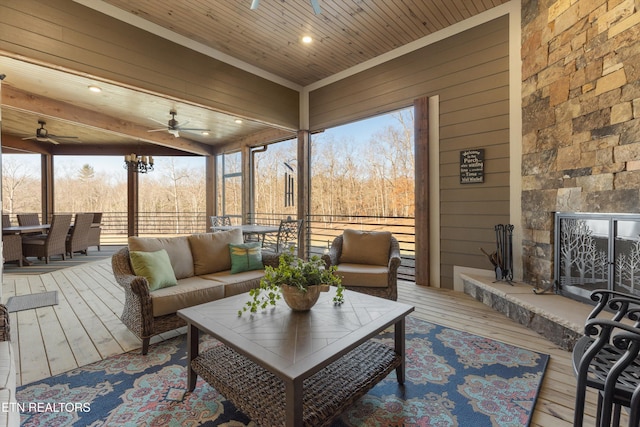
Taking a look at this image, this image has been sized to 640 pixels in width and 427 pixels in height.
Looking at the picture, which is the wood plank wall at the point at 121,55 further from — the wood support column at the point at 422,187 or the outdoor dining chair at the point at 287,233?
the wood support column at the point at 422,187

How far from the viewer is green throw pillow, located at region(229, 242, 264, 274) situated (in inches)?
127

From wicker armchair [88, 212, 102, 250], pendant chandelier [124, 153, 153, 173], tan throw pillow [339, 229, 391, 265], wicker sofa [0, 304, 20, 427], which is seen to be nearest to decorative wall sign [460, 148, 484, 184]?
tan throw pillow [339, 229, 391, 265]

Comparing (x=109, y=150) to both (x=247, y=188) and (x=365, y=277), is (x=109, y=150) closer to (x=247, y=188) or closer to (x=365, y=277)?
(x=247, y=188)

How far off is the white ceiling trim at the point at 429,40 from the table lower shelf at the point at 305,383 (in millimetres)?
4068

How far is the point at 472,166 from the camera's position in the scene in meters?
3.79

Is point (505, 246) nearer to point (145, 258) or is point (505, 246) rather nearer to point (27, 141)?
point (145, 258)

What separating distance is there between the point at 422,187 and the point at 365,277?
1.79 metres

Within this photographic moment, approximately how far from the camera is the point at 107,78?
343 cm

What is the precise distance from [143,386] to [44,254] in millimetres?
5814

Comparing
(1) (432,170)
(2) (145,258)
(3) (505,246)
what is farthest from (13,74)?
(3) (505,246)

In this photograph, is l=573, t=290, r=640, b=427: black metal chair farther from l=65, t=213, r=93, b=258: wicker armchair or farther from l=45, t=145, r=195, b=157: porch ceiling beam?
l=45, t=145, r=195, b=157: porch ceiling beam

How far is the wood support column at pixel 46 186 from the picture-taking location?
318 inches

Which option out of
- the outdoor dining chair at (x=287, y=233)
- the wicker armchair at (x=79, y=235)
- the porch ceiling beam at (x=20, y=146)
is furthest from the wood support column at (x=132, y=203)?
the outdoor dining chair at (x=287, y=233)

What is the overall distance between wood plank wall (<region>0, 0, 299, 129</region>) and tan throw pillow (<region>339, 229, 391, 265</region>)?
111 inches
